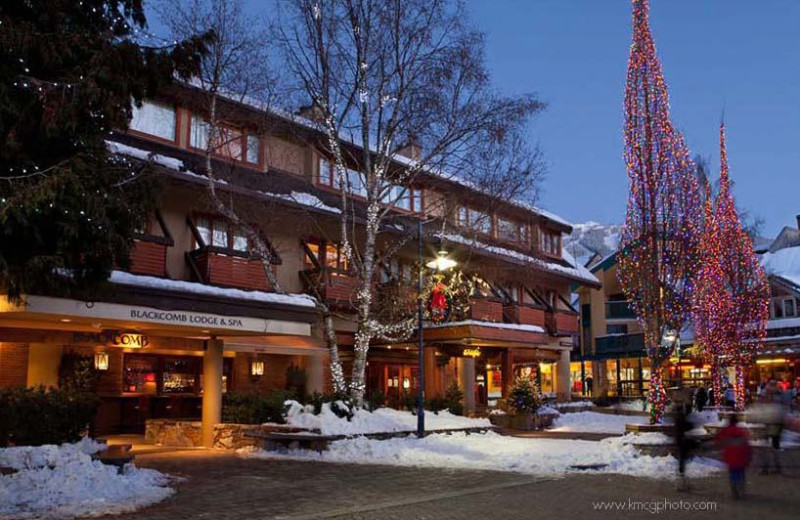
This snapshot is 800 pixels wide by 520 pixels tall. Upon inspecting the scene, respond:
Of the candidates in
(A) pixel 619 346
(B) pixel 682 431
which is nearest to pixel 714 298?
(B) pixel 682 431

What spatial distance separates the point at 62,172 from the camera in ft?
34.4

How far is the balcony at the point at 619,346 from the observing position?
46.4 meters

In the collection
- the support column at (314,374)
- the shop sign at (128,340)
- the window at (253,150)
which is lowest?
the support column at (314,374)

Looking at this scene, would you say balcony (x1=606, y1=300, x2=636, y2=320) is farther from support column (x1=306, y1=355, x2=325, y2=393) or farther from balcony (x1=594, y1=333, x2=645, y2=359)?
support column (x1=306, y1=355, x2=325, y2=393)

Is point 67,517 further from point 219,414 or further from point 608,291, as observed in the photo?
point 608,291

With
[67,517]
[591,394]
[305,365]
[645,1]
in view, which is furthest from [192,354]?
[591,394]

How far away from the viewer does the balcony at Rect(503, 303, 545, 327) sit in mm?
32062

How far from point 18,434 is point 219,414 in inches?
269

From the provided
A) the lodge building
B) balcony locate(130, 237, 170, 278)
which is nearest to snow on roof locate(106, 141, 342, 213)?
the lodge building

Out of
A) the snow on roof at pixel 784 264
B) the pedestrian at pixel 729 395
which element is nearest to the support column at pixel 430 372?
the pedestrian at pixel 729 395

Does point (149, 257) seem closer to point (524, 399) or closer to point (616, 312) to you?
point (524, 399)

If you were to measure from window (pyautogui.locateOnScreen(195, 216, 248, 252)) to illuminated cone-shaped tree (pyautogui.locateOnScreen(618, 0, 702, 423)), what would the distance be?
1085cm

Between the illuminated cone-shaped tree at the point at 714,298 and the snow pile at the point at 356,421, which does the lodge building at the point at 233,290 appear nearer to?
the snow pile at the point at 356,421

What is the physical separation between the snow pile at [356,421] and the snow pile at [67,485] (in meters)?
5.83
